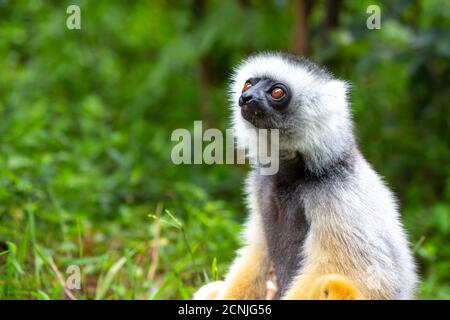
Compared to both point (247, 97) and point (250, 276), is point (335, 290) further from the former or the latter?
point (247, 97)

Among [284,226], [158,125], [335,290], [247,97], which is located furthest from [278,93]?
[158,125]

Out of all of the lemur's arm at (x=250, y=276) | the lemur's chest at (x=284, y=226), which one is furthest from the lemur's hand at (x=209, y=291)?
the lemur's chest at (x=284, y=226)

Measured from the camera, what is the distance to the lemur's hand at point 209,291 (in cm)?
534

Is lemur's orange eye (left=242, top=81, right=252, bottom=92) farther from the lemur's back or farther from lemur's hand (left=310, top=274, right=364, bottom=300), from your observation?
lemur's hand (left=310, top=274, right=364, bottom=300)

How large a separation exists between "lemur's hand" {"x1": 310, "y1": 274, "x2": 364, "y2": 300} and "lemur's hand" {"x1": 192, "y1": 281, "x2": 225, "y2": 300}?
1256 millimetres

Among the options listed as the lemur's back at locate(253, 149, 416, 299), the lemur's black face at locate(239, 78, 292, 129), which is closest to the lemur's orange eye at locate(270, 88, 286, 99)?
the lemur's black face at locate(239, 78, 292, 129)

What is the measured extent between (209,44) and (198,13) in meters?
1.16

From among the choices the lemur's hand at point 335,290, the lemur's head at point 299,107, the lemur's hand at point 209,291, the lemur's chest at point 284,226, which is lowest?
the lemur's hand at point 209,291

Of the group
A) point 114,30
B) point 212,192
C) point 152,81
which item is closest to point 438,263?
point 212,192

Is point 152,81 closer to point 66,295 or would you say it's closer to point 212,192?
point 212,192

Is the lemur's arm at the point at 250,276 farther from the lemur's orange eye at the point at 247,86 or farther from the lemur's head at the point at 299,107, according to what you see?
the lemur's orange eye at the point at 247,86

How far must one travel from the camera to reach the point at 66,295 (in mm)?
5844

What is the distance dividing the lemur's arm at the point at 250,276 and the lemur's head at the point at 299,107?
2.50 ft

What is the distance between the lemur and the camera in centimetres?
448
